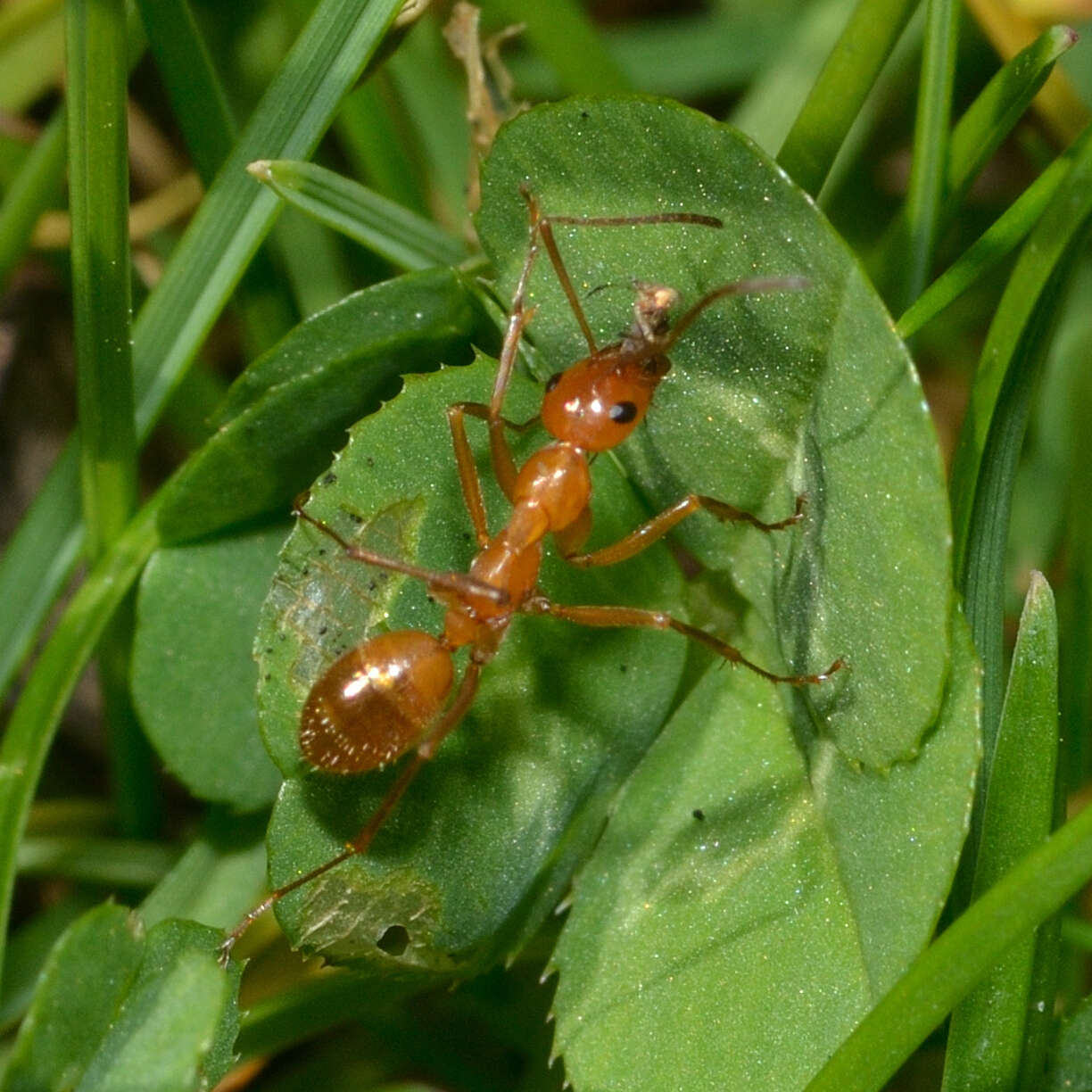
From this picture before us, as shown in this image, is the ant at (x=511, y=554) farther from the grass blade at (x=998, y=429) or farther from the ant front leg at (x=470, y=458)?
the grass blade at (x=998, y=429)

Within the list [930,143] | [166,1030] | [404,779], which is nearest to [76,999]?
[166,1030]

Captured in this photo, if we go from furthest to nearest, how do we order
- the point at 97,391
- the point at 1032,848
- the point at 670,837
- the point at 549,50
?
the point at 549,50, the point at 97,391, the point at 670,837, the point at 1032,848

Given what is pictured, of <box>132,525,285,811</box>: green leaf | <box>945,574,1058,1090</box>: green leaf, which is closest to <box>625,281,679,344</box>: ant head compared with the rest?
<box>945,574,1058,1090</box>: green leaf

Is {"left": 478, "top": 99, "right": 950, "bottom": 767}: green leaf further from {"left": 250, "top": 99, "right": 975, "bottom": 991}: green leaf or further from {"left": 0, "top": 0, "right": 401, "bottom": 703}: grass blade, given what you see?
{"left": 0, "top": 0, "right": 401, "bottom": 703}: grass blade

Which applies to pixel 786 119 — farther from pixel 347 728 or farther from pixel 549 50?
pixel 347 728

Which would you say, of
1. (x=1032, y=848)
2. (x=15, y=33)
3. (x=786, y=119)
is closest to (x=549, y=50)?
(x=786, y=119)

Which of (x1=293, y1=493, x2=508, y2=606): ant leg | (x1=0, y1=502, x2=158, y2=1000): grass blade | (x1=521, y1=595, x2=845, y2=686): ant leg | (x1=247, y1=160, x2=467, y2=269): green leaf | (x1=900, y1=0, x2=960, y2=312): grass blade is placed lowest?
(x1=0, y1=502, x2=158, y2=1000): grass blade

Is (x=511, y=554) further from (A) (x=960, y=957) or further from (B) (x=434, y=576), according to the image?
(A) (x=960, y=957)
